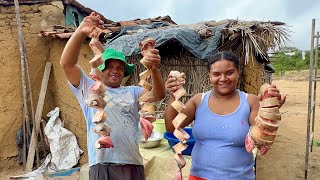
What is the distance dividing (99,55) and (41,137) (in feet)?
19.3

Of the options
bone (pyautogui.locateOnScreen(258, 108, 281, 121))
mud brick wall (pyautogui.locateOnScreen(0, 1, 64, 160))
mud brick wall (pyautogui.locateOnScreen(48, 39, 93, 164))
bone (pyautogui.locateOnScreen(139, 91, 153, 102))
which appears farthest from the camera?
mud brick wall (pyautogui.locateOnScreen(48, 39, 93, 164))

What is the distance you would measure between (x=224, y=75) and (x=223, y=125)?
1.04 ft

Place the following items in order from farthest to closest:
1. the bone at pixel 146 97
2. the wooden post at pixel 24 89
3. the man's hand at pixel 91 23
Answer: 1. the wooden post at pixel 24 89
2. the bone at pixel 146 97
3. the man's hand at pixel 91 23

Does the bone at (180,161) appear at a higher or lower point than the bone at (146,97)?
lower

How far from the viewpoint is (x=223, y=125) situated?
6.11 feet

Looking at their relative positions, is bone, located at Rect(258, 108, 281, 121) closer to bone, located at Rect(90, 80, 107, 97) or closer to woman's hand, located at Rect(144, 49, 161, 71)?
woman's hand, located at Rect(144, 49, 161, 71)

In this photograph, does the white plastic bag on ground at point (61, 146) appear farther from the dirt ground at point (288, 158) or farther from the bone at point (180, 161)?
the bone at point (180, 161)

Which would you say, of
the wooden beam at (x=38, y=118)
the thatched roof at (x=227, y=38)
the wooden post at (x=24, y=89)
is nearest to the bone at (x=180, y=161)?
the thatched roof at (x=227, y=38)

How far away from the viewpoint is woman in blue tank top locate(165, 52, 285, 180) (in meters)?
1.84

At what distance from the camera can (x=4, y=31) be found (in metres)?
6.43

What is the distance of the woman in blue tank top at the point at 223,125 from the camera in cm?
184

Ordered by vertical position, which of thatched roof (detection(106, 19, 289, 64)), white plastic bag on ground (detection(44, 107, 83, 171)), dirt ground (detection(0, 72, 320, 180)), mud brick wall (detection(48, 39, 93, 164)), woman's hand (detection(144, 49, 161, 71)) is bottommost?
dirt ground (detection(0, 72, 320, 180))

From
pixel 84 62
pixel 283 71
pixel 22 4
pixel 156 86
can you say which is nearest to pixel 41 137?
pixel 84 62

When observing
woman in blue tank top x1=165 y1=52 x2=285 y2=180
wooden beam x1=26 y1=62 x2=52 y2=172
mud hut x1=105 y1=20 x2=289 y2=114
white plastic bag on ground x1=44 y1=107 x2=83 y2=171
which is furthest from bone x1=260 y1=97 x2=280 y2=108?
wooden beam x1=26 y1=62 x2=52 y2=172
